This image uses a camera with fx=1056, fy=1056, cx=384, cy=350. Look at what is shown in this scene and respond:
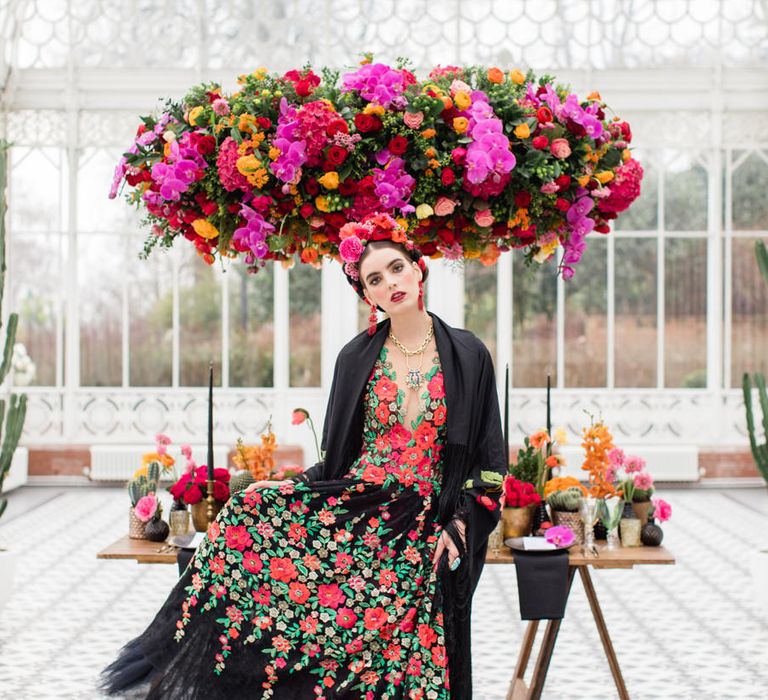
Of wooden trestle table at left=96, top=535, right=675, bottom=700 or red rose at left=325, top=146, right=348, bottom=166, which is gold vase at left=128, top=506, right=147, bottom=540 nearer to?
wooden trestle table at left=96, top=535, right=675, bottom=700

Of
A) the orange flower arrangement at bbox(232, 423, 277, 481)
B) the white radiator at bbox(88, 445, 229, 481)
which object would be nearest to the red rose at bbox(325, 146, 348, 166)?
the orange flower arrangement at bbox(232, 423, 277, 481)

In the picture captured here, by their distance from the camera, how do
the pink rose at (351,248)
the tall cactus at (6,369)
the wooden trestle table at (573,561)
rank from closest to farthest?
1. the pink rose at (351,248)
2. the wooden trestle table at (573,561)
3. the tall cactus at (6,369)

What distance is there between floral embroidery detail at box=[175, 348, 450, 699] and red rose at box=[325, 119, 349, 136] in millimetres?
725

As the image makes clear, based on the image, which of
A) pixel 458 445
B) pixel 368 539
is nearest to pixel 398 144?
→ pixel 458 445

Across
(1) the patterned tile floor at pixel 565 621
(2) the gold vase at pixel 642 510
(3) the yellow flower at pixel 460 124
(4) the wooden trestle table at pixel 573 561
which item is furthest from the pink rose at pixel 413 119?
(1) the patterned tile floor at pixel 565 621

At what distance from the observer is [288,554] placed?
3.24 m

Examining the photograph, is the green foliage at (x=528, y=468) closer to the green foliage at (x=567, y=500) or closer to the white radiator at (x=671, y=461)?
the green foliage at (x=567, y=500)

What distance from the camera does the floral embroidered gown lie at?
3131mm

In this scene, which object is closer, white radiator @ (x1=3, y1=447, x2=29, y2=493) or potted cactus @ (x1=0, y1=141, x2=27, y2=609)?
potted cactus @ (x1=0, y1=141, x2=27, y2=609)

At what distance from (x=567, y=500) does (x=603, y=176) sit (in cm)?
123

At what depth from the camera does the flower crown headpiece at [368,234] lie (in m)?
3.20

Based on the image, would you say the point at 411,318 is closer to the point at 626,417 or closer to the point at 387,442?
the point at 387,442

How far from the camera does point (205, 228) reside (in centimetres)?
343

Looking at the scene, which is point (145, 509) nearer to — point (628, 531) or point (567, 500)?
point (567, 500)
